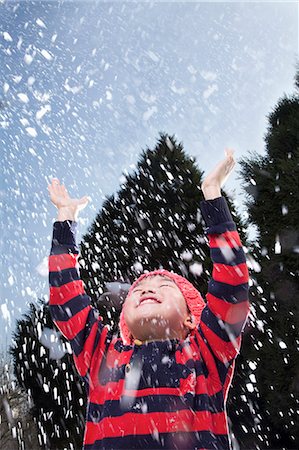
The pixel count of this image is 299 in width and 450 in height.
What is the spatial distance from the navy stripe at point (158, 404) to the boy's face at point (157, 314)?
336 mm

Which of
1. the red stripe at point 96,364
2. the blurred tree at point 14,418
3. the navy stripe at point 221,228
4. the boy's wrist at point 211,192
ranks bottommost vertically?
the blurred tree at point 14,418

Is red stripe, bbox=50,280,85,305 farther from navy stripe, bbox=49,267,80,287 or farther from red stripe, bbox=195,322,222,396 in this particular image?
red stripe, bbox=195,322,222,396

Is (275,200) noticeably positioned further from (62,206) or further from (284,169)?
(62,206)

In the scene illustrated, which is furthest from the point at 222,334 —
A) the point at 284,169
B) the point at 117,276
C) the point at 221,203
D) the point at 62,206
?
the point at 117,276

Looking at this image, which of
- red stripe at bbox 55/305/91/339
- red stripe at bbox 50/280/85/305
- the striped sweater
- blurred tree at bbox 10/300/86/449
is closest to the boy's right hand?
the striped sweater

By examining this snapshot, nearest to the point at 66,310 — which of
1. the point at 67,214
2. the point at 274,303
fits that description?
the point at 67,214

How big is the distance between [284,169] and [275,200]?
362mm

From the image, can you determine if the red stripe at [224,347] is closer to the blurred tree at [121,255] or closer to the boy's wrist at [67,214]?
the boy's wrist at [67,214]

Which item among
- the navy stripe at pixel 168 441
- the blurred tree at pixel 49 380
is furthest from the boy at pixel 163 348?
the blurred tree at pixel 49 380

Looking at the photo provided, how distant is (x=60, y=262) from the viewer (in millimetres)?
2184

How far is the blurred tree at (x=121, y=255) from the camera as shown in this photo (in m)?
5.96

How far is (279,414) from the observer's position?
453 centimetres

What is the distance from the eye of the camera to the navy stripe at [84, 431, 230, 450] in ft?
5.57

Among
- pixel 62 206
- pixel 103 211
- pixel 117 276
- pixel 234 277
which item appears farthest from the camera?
pixel 103 211
